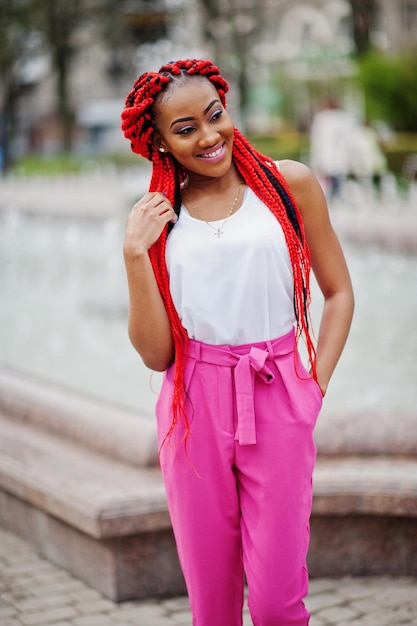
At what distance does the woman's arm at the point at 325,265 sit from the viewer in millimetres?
2582

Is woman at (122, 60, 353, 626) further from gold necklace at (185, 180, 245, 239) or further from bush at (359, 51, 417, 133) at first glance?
bush at (359, 51, 417, 133)

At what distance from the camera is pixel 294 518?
2.46 metres

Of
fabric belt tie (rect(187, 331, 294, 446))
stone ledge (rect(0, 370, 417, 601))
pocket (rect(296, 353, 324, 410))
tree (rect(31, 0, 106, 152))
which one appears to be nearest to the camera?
fabric belt tie (rect(187, 331, 294, 446))

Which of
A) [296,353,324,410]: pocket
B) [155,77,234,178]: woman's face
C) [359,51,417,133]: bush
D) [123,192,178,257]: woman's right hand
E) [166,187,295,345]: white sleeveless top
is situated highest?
[359,51,417,133]: bush

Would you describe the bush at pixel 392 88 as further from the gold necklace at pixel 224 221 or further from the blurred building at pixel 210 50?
the gold necklace at pixel 224 221

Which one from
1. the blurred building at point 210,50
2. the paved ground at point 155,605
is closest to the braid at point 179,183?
the paved ground at point 155,605

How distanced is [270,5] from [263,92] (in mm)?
4298

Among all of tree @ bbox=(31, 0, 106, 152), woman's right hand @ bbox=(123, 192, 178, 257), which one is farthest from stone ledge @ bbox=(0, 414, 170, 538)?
tree @ bbox=(31, 0, 106, 152)

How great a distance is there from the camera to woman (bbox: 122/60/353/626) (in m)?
2.43

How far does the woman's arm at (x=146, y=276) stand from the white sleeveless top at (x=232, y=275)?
0.05 meters

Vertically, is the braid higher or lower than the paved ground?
higher

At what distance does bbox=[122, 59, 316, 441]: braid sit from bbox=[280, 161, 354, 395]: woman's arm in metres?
0.05

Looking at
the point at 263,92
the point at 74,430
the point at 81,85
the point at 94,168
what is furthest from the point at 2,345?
the point at 81,85

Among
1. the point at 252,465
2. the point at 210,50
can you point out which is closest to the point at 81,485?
the point at 252,465
